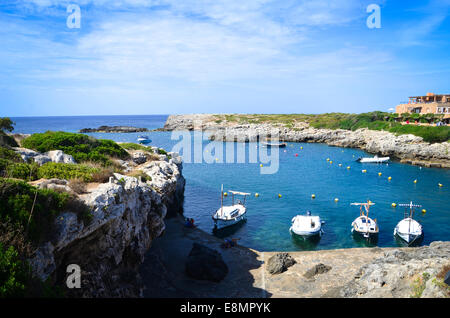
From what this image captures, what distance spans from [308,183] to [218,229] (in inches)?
949

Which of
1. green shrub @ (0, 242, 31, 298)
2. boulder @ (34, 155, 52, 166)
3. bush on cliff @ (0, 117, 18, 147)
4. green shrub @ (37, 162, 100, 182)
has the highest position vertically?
bush on cliff @ (0, 117, 18, 147)

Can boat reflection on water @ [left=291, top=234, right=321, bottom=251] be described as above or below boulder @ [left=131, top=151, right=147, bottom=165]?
below

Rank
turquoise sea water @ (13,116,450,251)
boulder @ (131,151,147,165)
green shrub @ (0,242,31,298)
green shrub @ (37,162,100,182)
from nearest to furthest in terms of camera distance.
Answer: green shrub @ (0,242,31,298)
green shrub @ (37,162,100,182)
boulder @ (131,151,147,165)
turquoise sea water @ (13,116,450,251)

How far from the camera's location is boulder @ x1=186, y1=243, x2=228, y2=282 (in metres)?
19.3

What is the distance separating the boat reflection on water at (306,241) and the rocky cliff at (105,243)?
15.0 meters

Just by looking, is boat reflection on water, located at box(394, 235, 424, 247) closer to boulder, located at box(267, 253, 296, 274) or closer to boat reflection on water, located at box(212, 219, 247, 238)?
boulder, located at box(267, 253, 296, 274)

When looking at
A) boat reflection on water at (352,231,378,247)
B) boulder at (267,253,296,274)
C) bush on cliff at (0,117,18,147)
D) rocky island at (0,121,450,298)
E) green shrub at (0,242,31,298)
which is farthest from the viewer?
boat reflection on water at (352,231,378,247)

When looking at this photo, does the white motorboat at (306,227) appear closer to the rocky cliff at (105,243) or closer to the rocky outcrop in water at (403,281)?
the rocky outcrop in water at (403,281)

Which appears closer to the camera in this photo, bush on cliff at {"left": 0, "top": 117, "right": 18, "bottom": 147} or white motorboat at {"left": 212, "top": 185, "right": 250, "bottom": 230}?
bush on cliff at {"left": 0, "top": 117, "right": 18, "bottom": 147}

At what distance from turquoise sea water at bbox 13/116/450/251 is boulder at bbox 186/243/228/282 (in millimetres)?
7688

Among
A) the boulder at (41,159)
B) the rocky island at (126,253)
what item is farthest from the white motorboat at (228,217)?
the boulder at (41,159)

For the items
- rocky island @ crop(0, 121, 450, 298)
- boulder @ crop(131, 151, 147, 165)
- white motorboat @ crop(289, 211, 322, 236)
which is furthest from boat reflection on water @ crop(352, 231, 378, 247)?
boulder @ crop(131, 151, 147, 165)

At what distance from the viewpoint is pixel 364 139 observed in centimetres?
9112

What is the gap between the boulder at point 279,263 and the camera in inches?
804
